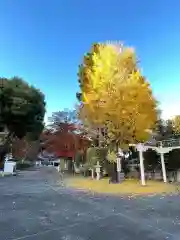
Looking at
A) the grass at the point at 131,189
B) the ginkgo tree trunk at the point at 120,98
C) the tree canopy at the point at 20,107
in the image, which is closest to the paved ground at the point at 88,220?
the grass at the point at 131,189

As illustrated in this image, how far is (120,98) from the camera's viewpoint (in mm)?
12961

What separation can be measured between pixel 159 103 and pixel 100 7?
6668 millimetres

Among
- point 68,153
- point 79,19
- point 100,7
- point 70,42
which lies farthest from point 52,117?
point 100,7

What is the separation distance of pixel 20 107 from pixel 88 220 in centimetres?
2106

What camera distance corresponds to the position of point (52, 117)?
3178 centimetres

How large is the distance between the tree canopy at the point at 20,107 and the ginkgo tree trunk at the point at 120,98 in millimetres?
12792

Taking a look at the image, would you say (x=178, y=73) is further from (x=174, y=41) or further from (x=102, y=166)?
(x=102, y=166)

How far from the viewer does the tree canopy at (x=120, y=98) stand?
13.0 m

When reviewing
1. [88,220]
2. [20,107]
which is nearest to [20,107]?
[20,107]

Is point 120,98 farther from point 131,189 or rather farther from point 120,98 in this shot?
point 131,189

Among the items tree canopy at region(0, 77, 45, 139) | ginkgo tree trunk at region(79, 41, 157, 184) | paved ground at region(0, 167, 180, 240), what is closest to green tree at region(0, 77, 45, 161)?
tree canopy at region(0, 77, 45, 139)

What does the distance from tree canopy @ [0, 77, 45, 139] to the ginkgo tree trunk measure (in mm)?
12792

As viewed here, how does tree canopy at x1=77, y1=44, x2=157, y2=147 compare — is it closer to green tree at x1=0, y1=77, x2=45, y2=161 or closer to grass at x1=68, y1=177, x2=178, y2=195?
grass at x1=68, y1=177, x2=178, y2=195

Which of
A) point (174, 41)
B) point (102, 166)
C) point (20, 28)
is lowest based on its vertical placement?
point (102, 166)
